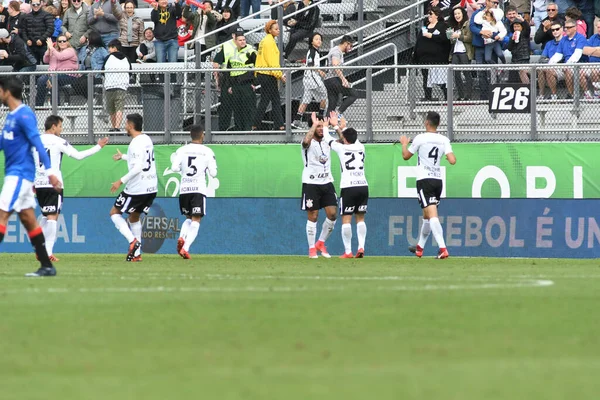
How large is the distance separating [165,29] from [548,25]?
8062 millimetres

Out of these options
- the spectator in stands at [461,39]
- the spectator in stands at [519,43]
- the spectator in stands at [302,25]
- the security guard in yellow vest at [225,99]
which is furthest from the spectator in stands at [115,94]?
the spectator in stands at [519,43]

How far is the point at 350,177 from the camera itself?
64.7 ft

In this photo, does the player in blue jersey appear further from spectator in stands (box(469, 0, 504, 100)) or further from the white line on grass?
spectator in stands (box(469, 0, 504, 100))

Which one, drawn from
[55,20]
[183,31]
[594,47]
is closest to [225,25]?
[183,31]

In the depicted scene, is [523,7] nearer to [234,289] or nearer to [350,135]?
[350,135]

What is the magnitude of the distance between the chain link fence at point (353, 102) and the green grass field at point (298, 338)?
7.96 m

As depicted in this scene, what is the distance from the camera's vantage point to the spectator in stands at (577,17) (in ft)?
71.6

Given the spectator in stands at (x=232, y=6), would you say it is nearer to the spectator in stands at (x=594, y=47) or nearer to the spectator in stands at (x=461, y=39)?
the spectator in stands at (x=461, y=39)

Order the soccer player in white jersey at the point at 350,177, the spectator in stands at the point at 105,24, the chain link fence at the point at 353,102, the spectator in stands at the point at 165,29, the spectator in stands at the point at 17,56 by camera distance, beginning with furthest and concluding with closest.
Answer: the spectator in stands at the point at 105,24, the spectator in stands at the point at 17,56, the spectator in stands at the point at 165,29, the chain link fence at the point at 353,102, the soccer player in white jersey at the point at 350,177

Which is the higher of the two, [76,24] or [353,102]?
[76,24]

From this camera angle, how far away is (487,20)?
74.2 ft

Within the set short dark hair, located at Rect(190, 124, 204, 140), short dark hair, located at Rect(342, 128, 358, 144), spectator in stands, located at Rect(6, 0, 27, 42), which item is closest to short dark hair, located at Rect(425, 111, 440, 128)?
short dark hair, located at Rect(342, 128, 358, 144)

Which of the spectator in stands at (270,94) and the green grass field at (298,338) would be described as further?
the spectator in stands at (270,94)

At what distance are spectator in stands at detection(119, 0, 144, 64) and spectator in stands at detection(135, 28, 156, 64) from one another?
0.94 feet
